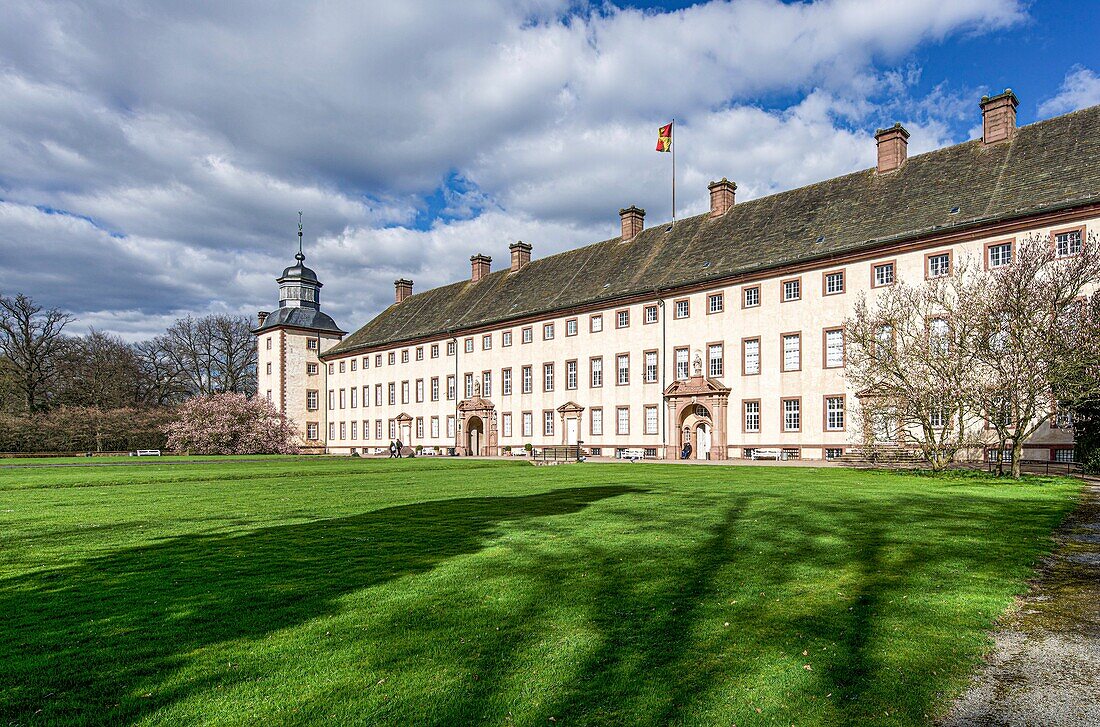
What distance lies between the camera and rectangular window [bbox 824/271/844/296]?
107ft

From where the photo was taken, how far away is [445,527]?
11.0 m

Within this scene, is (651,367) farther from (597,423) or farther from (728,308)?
(728,308)

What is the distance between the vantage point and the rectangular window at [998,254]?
27922mm

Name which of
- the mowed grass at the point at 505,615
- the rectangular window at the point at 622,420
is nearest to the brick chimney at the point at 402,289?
the rectangular window at the point at 622,420

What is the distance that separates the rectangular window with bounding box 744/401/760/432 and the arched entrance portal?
21855 millimetres

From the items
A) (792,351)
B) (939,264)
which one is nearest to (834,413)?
(792,351)

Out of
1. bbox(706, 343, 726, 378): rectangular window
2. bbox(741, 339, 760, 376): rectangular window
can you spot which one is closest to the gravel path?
bbox(741, 339, 760, 376): rectangular window

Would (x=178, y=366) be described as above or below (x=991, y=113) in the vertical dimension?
below

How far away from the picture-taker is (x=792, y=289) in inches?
1357

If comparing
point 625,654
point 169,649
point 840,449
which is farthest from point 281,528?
point 840,449

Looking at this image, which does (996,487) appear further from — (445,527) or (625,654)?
(625,654)

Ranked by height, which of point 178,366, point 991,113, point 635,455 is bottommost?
point 635,455

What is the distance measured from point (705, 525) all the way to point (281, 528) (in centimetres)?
667

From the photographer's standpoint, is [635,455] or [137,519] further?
[635,455]
